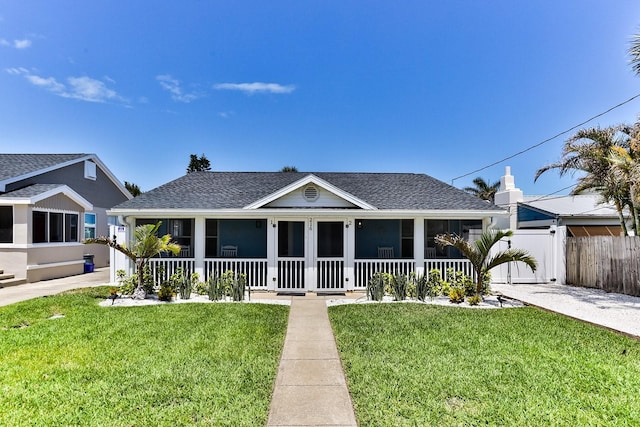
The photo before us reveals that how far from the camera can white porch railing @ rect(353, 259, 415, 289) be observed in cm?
1129

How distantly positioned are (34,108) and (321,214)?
17.1m

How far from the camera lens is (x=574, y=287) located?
1220cm

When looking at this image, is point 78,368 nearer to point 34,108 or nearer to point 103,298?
point 103,298

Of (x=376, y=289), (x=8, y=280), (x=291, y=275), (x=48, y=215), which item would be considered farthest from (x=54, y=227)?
(x=376, y=289)

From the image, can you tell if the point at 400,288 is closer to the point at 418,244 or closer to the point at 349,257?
the point at 349,257

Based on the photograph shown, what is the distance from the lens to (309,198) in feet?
38.5

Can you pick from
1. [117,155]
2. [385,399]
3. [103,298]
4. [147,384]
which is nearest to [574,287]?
[385,399]

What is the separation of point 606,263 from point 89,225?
22.7 meters

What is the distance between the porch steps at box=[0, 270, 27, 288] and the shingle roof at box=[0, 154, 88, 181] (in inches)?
158

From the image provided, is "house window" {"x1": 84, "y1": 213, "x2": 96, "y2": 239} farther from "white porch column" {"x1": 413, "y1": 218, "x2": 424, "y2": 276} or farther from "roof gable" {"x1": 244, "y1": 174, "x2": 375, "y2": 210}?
"white porch column" {"x1": 413, "y1": 218, "x2": 424, "y2": 276}

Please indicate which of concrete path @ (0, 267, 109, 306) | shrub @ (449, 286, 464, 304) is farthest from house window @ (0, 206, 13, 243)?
shrub @ (449, 286, 464, 304)

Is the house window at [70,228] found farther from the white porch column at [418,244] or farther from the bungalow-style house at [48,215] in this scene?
the white porch column at [418,244]

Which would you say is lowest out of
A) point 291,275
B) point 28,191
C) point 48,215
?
point 291,275

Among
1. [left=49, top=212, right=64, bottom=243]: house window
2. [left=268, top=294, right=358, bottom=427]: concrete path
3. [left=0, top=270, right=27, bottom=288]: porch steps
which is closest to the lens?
[left=268, top=294, right=358, bottom=427]: concrete path
